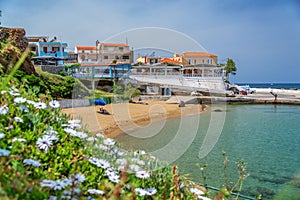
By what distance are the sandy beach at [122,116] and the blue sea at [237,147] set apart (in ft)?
2.94

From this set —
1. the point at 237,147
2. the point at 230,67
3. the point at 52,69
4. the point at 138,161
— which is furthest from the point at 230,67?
the point at 138,161

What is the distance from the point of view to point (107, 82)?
103 ft

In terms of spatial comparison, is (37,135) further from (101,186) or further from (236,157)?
(236,157)

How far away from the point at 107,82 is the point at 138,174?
30.0 m

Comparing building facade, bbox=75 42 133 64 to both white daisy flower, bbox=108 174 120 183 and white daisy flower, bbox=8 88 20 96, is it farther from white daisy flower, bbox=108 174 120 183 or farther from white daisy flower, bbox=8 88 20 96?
white daisy flower, bbox=108 174 120 183

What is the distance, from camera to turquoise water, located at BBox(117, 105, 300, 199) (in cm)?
764

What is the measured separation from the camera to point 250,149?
481 inches

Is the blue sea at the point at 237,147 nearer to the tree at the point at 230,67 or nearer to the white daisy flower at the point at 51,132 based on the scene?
the white daisy flower at the point at 51,132

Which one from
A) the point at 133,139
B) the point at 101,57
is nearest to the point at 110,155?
the point at 133,139

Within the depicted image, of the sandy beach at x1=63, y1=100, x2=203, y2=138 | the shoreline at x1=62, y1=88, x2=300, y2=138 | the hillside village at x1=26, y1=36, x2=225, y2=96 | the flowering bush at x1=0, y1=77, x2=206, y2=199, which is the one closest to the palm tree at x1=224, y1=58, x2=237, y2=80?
the hillside village at x1=26, y1=36, x2=225, y2=96

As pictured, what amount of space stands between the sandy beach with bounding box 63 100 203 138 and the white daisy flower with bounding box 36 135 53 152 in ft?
35.2

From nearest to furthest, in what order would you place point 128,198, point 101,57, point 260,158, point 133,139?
point 128,198 → point 260,158 → point 133,139 → point 101,57

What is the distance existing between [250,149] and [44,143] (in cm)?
1169

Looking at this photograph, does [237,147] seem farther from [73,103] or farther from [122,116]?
[73,103]
